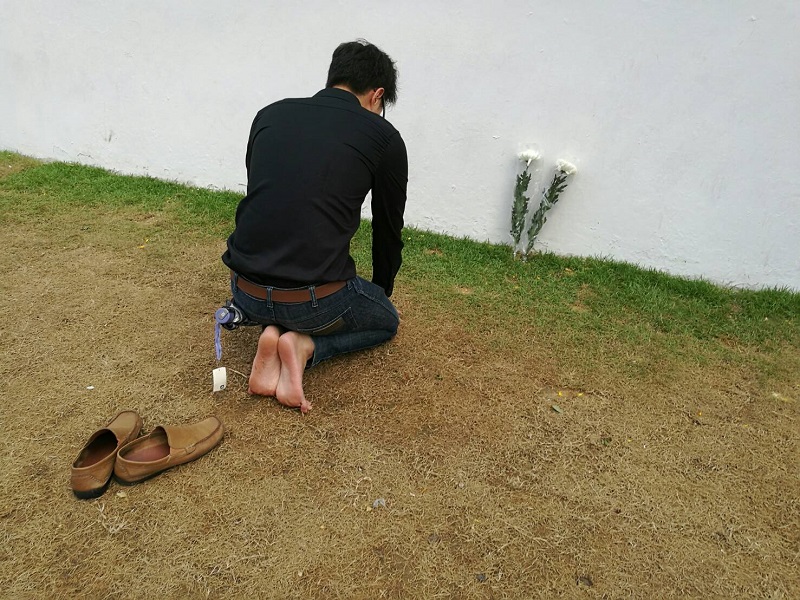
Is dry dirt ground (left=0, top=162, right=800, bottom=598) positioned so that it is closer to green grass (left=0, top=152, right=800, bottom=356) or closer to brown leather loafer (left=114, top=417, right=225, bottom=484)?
brown leather loafer (left=114, top=417, right=225, bottom=484)

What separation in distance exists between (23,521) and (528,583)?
1.87m

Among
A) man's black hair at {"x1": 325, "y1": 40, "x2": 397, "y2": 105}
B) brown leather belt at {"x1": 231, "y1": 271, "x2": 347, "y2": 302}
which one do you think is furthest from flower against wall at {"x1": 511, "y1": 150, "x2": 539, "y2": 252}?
brown leather belt at {"x1": 231, "y1": 271, "x2": 347, "y2": 302}

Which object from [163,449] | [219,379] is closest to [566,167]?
[219,379]

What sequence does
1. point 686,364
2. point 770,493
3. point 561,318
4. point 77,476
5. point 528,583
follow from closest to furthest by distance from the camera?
point 528,583
point 77,476
point 770,493
point 686,364
point 561,318

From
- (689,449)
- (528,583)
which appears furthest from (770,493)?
(528,583)

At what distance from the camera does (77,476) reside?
2.12 metres

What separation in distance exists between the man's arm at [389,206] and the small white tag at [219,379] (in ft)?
3.03

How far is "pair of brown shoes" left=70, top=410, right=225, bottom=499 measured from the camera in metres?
2.14

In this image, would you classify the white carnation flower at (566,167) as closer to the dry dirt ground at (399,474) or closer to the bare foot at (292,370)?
the dry dirt ground at (399,474)

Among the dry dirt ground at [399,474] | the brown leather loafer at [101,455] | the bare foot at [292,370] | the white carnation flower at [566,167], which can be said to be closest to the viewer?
the dry dirt ground at [399,474]

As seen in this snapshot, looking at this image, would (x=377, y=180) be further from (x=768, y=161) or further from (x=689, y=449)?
(x=768, y=161)

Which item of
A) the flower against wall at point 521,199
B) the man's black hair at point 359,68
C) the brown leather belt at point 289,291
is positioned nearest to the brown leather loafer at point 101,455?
the brown leather belt at point 289,291

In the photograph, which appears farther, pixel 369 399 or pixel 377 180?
pixel 369 399

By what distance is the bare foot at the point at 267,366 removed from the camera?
2535 millimetres
